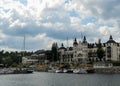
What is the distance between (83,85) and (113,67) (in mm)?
100548

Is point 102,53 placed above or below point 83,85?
above

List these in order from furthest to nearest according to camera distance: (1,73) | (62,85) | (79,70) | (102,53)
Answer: (102,53), (79,70), (1,73), (62,85)

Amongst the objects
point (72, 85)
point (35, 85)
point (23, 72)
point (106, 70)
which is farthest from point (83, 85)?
point (106, 70)

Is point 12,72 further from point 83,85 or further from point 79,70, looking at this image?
point 83,85

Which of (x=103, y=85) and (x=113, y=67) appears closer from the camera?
(x=103, y=85)

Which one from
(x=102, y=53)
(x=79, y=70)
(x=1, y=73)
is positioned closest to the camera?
(x=1, y=73)

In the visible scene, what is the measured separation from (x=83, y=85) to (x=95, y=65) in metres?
106

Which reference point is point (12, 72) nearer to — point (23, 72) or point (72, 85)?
point (23, 72)

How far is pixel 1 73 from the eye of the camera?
561ft

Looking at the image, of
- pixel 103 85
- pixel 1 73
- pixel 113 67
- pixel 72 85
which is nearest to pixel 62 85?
pixel 72 85

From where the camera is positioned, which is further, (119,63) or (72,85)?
(119,63)

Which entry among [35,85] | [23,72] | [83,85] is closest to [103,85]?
[83,85]

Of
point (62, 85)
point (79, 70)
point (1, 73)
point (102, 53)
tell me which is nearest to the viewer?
point (62, 85)

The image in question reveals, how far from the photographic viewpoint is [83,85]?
8812 cm
